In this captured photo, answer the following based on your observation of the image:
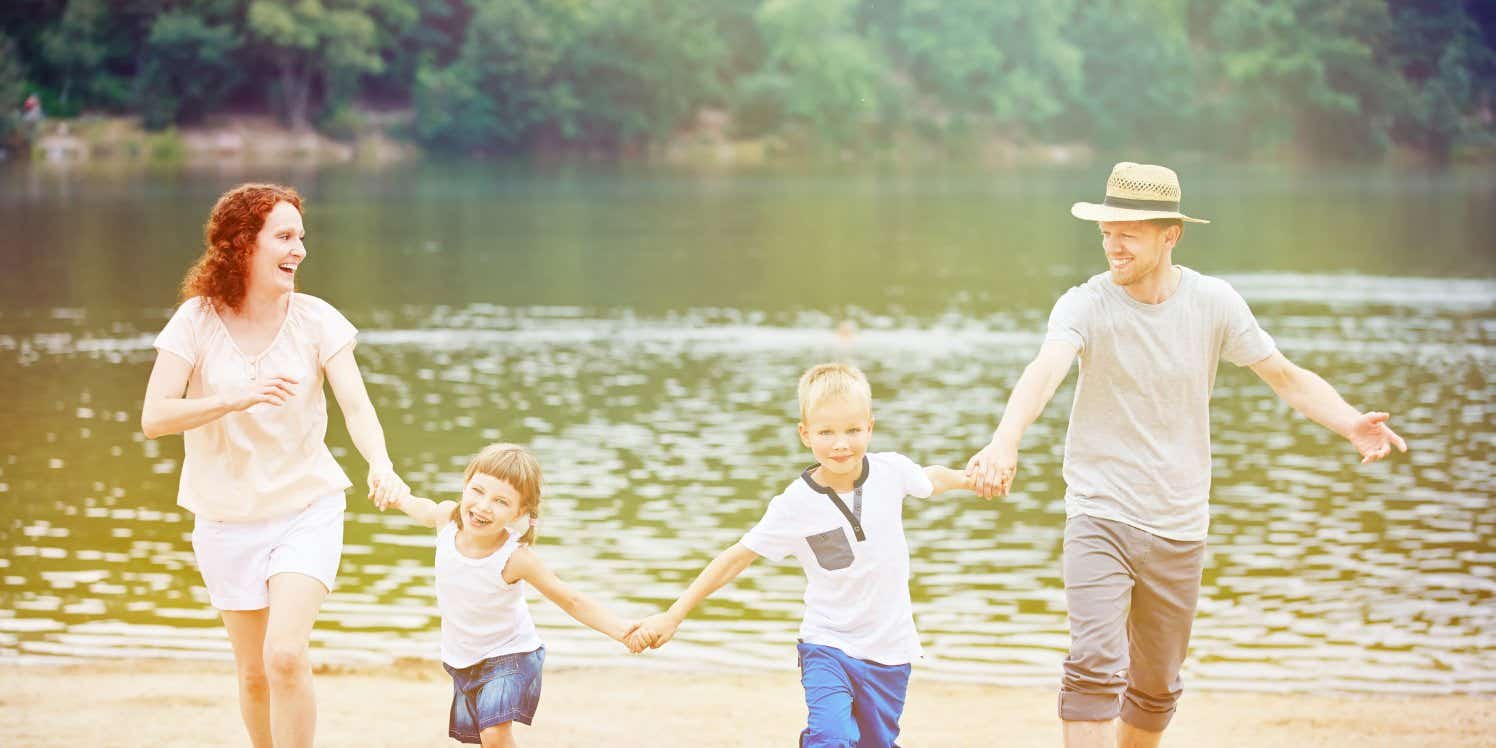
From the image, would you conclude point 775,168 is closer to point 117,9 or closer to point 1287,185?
point 1287,185

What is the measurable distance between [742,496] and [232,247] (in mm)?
9931

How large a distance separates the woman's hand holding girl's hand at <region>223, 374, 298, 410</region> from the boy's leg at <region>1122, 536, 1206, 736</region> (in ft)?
8.79

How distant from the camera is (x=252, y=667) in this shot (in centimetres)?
598

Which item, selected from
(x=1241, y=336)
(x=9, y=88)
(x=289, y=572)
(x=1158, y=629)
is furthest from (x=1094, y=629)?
(x=9, y=88)

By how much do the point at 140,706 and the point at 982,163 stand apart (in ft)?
282

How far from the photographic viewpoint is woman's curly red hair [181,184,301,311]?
5.79 meters

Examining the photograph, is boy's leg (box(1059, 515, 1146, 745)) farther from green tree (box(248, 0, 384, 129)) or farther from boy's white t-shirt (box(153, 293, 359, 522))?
green tree (box(248, 0, 384, 129))

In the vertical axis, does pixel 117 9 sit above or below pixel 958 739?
above

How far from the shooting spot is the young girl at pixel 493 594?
5723 mm

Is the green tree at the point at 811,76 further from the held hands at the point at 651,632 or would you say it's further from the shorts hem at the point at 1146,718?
the held hands at the point at 651,632

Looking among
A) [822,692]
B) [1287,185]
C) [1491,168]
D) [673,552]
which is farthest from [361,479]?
[1491,168]

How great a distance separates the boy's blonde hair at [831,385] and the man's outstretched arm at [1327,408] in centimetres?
134

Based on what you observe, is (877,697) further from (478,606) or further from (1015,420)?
(478,606)

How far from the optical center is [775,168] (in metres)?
82.7
